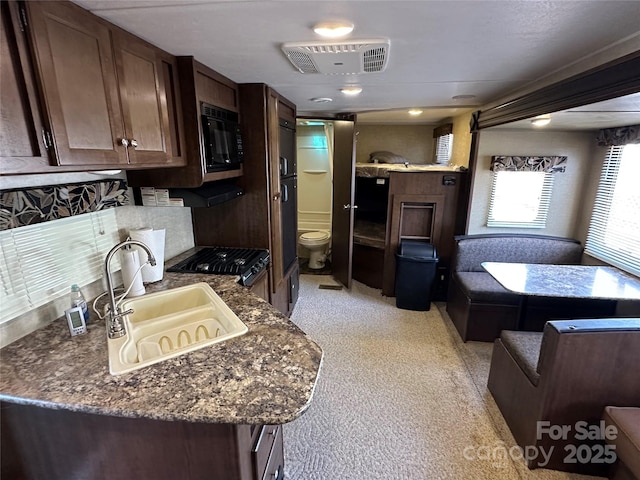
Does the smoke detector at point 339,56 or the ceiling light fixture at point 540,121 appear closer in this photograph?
the smoke detector at point 339,56

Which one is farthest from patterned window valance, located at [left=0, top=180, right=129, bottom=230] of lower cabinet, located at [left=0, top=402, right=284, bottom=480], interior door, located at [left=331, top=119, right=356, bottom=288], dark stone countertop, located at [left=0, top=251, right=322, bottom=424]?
interior door, located at [left=331, top=119, right=356, bottom=288]

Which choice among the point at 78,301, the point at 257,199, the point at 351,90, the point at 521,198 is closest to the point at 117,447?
the point at 78,301

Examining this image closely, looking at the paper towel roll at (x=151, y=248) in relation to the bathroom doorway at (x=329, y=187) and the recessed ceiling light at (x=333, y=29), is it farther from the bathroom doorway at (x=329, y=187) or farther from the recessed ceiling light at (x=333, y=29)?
the bathroom doorway at (x=329, y=187)

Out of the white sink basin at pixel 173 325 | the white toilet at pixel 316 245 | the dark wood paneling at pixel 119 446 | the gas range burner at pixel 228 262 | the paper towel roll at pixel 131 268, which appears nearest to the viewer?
the dark wood paneling at pixel 119 446

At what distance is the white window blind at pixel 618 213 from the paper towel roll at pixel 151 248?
3371mm

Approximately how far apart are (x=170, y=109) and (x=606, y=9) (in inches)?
74.0

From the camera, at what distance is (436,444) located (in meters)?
1.84

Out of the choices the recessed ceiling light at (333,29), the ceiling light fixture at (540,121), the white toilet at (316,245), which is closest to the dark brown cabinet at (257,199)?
the recessed ceiling light at (333,29)

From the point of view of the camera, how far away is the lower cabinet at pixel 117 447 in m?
1.05

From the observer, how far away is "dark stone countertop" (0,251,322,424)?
3.05 ft

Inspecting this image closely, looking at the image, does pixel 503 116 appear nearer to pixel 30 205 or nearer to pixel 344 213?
pixel 344 213

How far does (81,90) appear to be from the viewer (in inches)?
43.9

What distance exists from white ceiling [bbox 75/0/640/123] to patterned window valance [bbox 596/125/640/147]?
1086 millimetres

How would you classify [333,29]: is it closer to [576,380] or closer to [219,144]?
[219,144]
